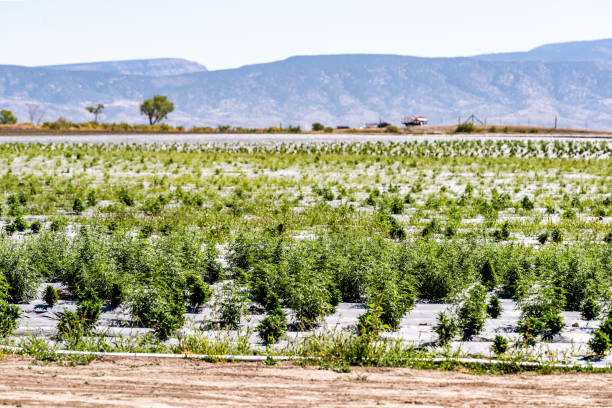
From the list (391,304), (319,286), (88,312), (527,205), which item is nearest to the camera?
(391,304)

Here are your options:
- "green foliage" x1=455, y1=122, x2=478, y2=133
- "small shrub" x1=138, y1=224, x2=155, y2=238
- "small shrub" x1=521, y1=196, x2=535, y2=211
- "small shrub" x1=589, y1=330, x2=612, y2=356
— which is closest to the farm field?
"small shrub" x1=589, y1=330, x2=612, y2=356

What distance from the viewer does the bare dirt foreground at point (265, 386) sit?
6488 mm

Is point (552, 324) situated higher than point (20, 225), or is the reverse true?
point (20, 225)

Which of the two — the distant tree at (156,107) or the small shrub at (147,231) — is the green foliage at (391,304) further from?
the distant tree at (156,107)

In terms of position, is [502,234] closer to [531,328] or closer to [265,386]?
[531,328]

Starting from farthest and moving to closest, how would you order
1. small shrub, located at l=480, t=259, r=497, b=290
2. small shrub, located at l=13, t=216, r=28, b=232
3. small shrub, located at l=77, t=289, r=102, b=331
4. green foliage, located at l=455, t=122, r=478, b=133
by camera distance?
1. green foliage, located at l=455, t=122, r=478, b=133
2. small shrub, located at l=13, t=216, r=28, b=232
3. small shrub, located at l=480, t=259, r=497, b=290
4. small shrub, located at l=77, t=289, r=102, b=331

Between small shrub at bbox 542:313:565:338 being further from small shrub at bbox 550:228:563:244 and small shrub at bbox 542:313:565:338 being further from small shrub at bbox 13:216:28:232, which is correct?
small shrub at bbox 13:216:28:232

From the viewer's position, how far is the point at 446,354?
7926 millimetres

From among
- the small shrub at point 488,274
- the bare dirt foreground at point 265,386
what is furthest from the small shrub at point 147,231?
the small shrub at point 488,274

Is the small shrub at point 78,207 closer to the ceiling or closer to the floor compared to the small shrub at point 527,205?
closer to the floor

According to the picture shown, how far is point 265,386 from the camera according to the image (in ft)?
22.8

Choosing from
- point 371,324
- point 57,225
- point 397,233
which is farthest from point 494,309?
point 57,225

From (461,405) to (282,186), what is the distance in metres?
19.5

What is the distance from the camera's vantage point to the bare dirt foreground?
649 cm
